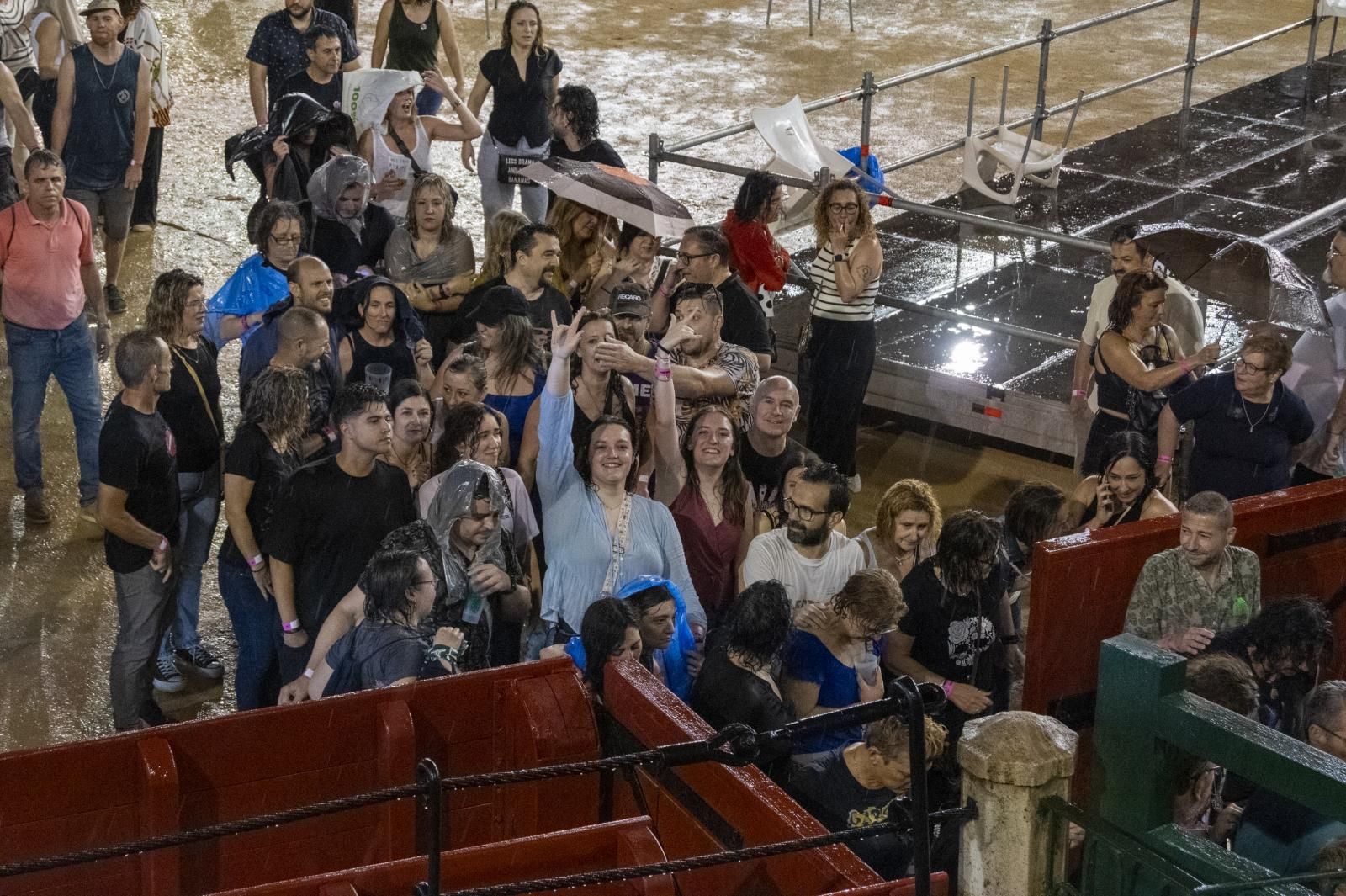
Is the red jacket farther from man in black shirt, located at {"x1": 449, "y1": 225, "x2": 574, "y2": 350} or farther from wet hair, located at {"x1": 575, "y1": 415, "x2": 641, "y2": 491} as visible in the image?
wet hair, located at {"x1": 575, "y1": 415, "x2": 641, "y2": 491}

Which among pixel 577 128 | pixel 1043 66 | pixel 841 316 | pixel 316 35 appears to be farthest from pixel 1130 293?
pixel 1043 66

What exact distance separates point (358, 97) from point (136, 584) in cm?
393

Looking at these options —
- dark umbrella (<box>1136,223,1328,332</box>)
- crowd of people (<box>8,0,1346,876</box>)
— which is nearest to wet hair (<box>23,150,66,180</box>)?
crowd of people (<box>8,0,1346,876</box>)

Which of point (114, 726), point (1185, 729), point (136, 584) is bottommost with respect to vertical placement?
point (114, 726)

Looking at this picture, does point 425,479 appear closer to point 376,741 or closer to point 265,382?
point 265,382

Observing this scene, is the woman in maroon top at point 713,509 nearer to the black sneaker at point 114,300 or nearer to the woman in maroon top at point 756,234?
the woman in maroon top at point 756,234

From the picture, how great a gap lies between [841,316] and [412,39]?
14.2 feet

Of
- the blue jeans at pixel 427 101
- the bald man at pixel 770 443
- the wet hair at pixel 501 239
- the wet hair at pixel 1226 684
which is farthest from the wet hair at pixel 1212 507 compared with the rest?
the blue jeans at pixel 427 101

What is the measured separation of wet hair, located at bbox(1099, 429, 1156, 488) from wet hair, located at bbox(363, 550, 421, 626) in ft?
10.1

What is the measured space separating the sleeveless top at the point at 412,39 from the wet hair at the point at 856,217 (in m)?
3.86

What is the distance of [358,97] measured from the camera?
31.2 feet

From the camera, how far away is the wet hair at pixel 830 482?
6223 mm

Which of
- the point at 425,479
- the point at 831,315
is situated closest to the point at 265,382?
the point at 425,479

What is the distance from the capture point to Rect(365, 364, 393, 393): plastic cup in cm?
707
